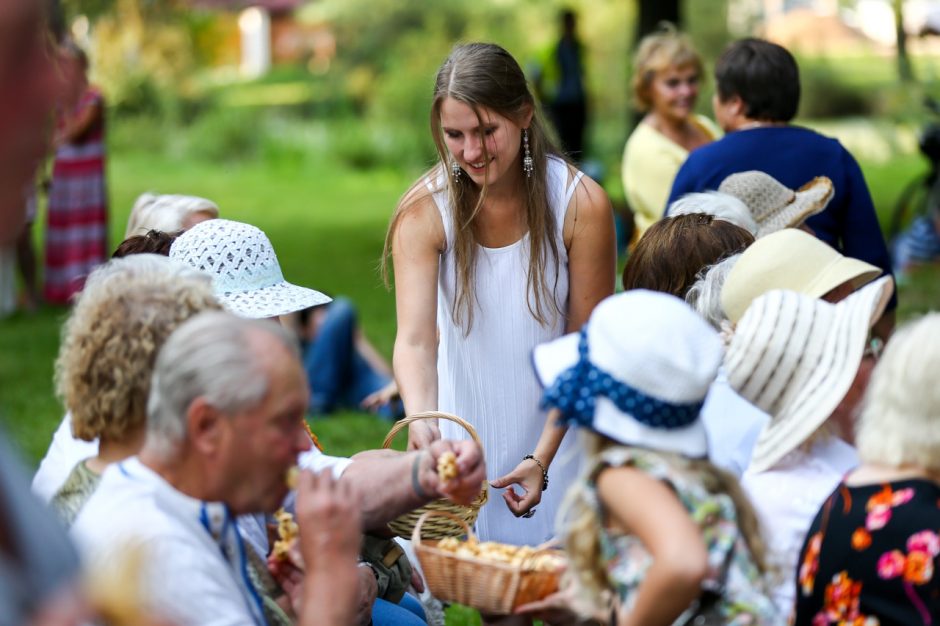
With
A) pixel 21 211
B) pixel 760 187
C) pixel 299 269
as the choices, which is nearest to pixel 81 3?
pixel 299 269

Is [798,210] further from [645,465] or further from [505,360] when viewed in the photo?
[645,465]

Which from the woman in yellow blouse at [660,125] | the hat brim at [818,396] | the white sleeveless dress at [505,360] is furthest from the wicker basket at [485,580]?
the woman in yellow blouse at [660,125]

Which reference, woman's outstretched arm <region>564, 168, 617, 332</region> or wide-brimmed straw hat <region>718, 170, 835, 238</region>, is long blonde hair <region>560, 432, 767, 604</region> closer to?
woman's outstretched arm <region>564, 168, 617, 332</region>

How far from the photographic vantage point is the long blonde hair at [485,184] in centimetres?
379

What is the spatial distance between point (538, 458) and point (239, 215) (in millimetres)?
14832

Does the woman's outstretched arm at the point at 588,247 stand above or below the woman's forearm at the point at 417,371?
above

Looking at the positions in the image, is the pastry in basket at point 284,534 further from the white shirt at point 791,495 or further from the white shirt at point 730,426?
the white shirt at point 730,426

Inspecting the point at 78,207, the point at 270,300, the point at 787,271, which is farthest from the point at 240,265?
the point at 78,207

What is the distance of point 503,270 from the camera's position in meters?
3.96

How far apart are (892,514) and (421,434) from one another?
1.38 meters

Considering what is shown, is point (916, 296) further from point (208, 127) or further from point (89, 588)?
point (208, 127)

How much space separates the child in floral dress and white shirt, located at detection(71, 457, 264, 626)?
662mm

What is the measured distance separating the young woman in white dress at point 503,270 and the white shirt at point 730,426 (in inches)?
20.2

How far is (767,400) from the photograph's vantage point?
2.94 meters
